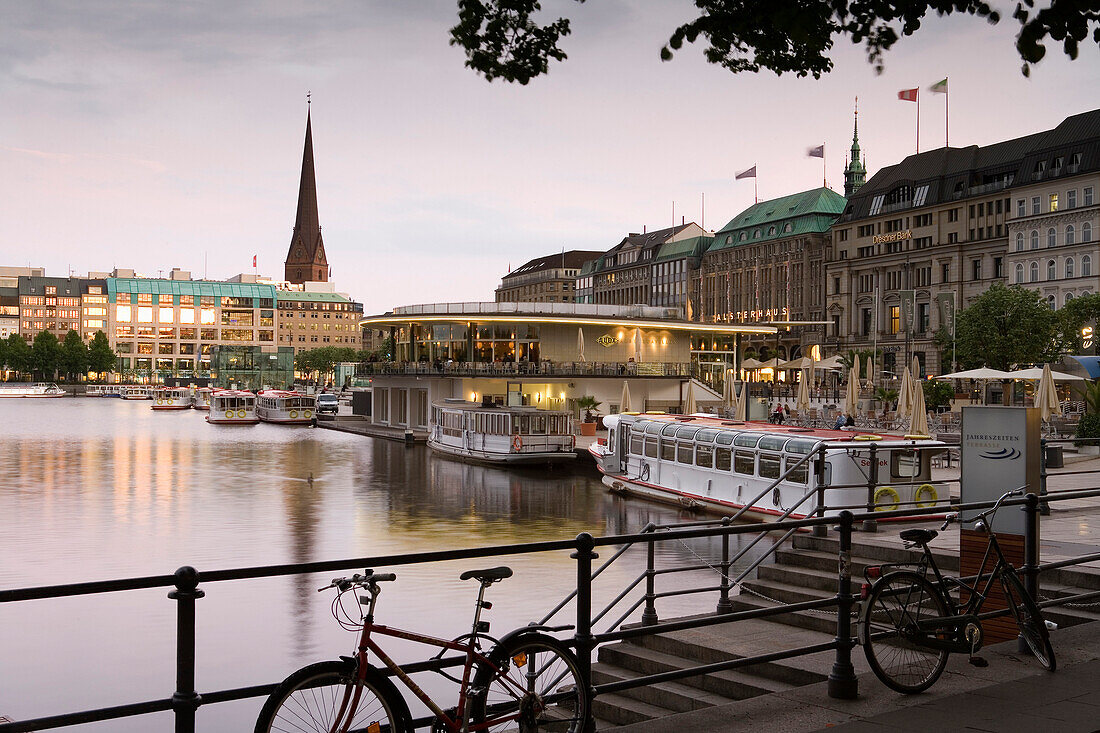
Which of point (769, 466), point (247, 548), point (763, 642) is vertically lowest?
point (247, 548)

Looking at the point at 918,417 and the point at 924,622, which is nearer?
the point at 924,622

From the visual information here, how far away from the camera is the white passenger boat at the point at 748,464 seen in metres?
26.0

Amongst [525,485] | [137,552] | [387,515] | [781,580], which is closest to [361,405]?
[525,485]

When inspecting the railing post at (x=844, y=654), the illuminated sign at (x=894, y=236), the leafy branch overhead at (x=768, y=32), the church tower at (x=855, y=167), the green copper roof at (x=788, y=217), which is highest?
the church tower at (x=855, y=167)

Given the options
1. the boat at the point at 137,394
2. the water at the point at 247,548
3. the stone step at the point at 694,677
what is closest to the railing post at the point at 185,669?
the stone step at the point at 694,677

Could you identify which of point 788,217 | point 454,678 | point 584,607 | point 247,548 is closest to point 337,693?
point 454,678

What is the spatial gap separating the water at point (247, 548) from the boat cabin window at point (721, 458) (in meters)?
2.06

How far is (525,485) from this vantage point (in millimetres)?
44438

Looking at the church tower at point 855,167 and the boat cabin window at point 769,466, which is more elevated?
the church tower at point 855,167

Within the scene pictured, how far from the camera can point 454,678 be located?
6.52 meters

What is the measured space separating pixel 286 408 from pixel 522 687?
97004mm

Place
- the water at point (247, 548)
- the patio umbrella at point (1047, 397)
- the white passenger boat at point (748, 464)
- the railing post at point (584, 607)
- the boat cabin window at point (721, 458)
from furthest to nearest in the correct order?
the patio umbrella at point (1047, 397), the boat cabin window at point (721, 458), the white passenger boat at point (748, 464), the water at point (247, 548), the railing post at point (584, 607)

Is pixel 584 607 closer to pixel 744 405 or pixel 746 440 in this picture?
pixel 746 440

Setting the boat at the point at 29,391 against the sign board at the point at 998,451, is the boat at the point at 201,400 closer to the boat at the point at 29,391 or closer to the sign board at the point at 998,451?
the boat at the point at 29,391
